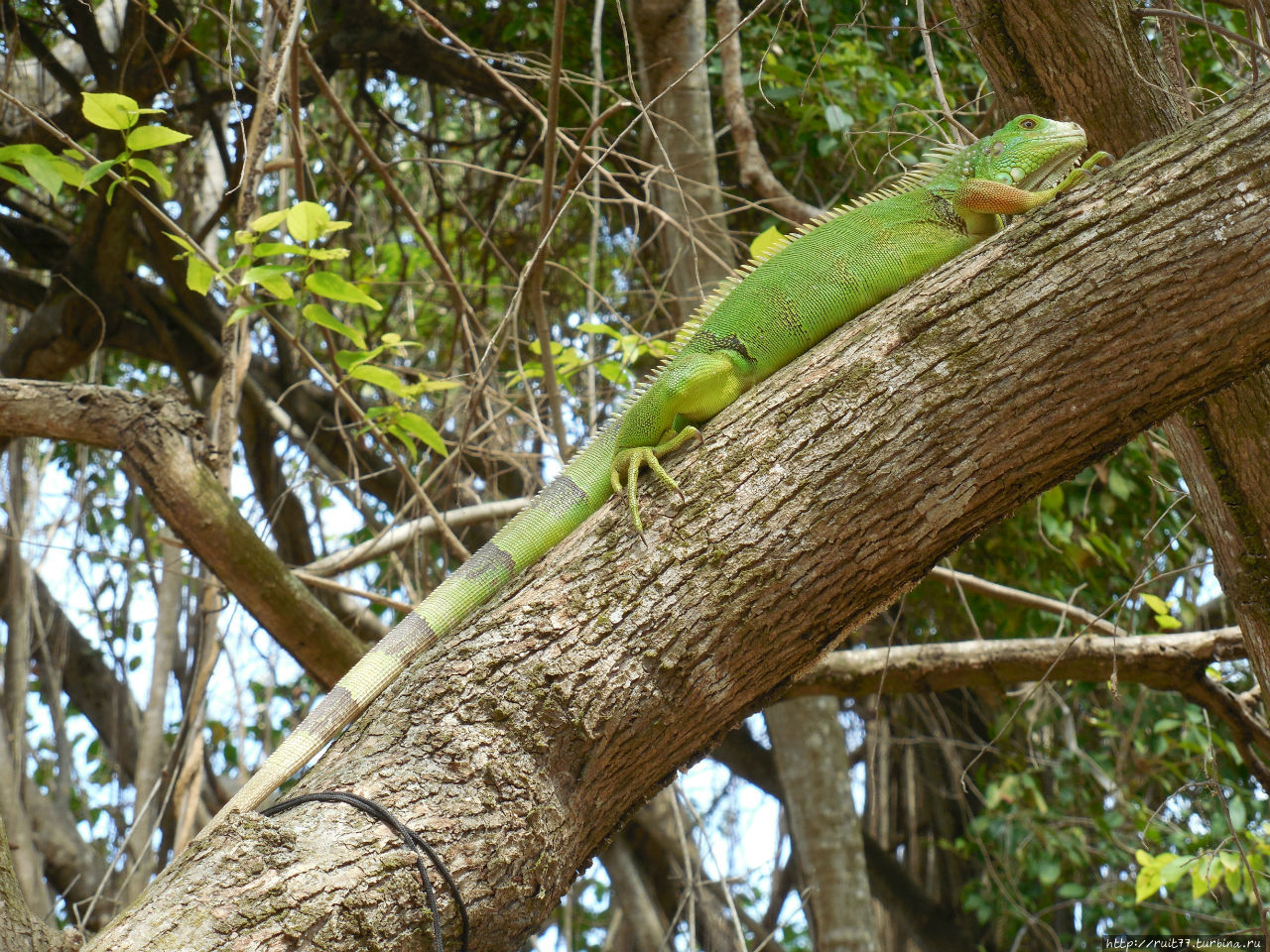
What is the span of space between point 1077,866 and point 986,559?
2.08 m

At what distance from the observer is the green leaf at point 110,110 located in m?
2.97

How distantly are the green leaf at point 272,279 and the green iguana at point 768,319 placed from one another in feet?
3.48

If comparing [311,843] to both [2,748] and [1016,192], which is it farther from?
[2,748]

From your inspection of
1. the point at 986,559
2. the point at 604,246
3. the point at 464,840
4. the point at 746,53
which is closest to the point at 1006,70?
the point at 464,840

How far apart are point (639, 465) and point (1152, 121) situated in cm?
176

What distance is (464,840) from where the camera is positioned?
201 cm

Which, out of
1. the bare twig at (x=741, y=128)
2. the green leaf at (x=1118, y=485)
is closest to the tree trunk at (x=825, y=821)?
the green leaf at (x=1118, y=485)

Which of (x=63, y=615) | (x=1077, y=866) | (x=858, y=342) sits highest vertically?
(x=63, y=615)

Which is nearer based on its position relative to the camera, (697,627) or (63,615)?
(697,627)

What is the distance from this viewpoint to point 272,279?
3221 millimetres

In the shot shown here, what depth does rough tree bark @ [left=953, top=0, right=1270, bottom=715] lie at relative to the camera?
8.95 feet

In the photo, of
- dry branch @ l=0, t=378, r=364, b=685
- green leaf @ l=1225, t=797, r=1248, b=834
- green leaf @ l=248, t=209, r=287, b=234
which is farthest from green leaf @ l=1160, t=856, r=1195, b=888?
green leaf @ l=248, t=209, r=287, b=234

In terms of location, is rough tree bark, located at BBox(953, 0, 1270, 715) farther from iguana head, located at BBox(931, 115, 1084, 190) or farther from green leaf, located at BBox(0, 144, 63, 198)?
green leaf, located at BBox(0, 144, 63, 198)

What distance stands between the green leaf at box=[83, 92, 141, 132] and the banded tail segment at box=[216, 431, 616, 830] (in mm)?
1655
